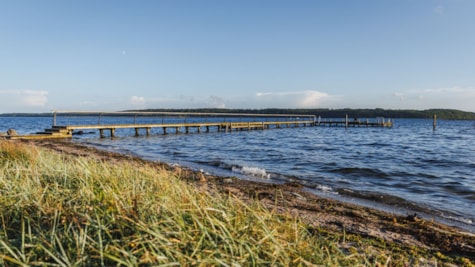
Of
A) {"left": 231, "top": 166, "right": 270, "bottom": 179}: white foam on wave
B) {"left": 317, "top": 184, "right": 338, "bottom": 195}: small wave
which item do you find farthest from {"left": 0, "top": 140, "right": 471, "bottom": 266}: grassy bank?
{"left": 231, "top": 166, "right": 270, "bottom": 179}: white foam on wave

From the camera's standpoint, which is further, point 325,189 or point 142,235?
point 325,189

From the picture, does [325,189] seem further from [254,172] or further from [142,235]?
[142,235]

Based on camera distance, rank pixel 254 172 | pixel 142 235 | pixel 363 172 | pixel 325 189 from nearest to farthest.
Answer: pixel 142 235
pixel 325 189
pixel 254 172
pixel 363 172

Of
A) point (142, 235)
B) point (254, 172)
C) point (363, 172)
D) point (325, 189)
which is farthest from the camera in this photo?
point (363, 172)

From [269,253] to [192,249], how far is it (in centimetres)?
56

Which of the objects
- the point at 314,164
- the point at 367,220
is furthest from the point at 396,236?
the point at 314,164

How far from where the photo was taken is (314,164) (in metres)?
14.2

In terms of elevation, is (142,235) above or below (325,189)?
above

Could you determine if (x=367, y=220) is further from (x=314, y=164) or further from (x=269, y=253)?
(x=314, y=164)

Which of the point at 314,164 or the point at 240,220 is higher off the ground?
the point at 240,220

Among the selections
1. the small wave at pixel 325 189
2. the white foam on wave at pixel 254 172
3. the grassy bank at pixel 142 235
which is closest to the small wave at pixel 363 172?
the white foam on wave at pixel 254 172

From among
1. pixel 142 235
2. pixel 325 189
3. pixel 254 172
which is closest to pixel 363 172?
pixel 325 189

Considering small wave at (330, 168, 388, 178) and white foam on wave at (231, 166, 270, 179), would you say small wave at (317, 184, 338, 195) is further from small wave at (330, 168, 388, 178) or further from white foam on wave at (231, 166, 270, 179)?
small wave at (330, 168, 388, 178)

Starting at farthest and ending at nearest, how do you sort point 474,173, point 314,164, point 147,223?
point 314,164, point 474,173, point 147,223
